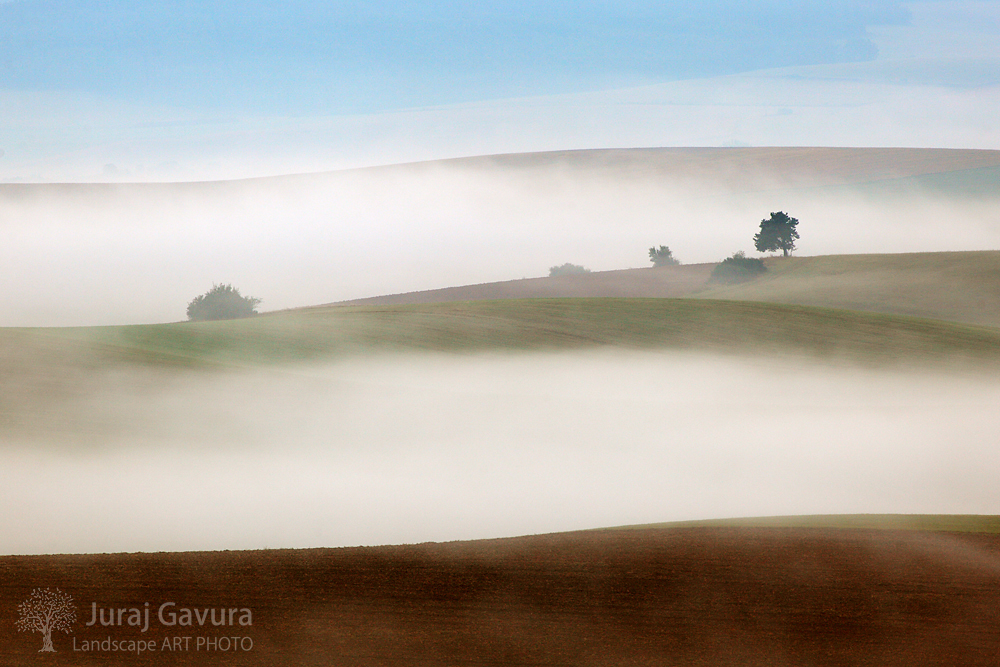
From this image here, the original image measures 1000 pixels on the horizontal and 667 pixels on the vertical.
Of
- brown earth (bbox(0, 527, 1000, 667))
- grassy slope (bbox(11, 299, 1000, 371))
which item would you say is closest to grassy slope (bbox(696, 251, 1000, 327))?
grassy slope (bbox(11, 299, 1000, 371))

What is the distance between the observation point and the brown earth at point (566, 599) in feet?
31.3

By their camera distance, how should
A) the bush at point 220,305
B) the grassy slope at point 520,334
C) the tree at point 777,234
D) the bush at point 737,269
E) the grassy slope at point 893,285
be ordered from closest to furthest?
the grassy slope at point 520,334
the grassy slope at point 893,285
the bush at point 220,305
the bush at point 737,269
the tree at point 777,234

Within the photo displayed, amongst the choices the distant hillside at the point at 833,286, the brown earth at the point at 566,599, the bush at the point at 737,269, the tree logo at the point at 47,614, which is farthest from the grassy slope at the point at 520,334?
the bush at the point at 737,269

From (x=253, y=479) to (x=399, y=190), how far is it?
72.5m

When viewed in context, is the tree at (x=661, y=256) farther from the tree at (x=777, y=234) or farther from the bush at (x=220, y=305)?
the bush at (x=220, y=305)

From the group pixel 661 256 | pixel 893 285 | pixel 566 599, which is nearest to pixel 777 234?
pixel 661 256

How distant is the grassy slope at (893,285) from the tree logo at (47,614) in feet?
128

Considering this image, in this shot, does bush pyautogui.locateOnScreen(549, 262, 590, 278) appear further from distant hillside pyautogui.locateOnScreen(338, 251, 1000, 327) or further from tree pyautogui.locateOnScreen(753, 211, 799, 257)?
tree pyautogui.locateOnScreen(753, 211, 799, 257)

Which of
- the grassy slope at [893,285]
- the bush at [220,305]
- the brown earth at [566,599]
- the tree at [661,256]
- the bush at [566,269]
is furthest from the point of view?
the bush at [566,269]

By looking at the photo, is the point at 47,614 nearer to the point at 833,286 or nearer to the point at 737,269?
the point at 833,286

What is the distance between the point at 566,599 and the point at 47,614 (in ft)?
17.4

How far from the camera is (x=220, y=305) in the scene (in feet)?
161

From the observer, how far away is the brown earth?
31.3 feet

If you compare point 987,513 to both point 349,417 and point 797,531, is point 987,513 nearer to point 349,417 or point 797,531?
point 797,531
